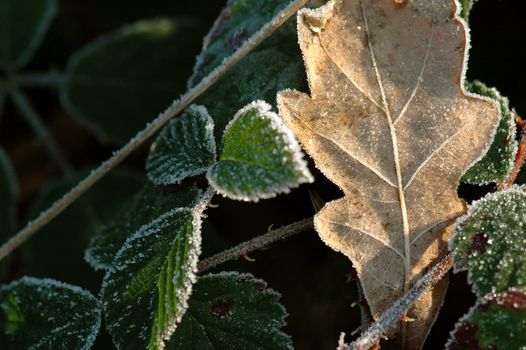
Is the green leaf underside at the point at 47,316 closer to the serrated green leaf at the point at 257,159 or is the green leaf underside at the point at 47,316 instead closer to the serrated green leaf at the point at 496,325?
the serrated green leaf at the point at 257,159

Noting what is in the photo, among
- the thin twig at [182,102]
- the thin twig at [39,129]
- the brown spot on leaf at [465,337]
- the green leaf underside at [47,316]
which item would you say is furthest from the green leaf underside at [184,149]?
the thin twig at [39,129]

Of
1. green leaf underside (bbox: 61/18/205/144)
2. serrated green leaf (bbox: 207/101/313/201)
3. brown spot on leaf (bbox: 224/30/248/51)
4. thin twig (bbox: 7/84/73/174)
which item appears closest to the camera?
serrated green leaf (bbox: 207/101/313/201)

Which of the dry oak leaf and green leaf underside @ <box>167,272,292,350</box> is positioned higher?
the dry oak leaf

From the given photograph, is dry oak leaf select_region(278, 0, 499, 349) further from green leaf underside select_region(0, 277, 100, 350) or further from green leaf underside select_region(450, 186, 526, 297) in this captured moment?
green leaf underside select_region(0, 277, 100, 350)

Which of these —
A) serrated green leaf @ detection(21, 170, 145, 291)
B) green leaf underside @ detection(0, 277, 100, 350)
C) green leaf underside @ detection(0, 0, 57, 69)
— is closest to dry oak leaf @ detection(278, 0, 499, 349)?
green leaf underside @ detection(0, 277, 100, 350)

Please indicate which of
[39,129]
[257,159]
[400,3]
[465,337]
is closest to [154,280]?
[257,159]

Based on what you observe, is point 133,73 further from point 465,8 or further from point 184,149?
point 465,8
